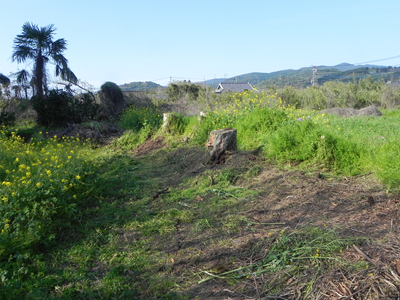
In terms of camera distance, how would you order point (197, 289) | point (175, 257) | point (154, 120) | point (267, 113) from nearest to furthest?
1. point (197, 289)
2. point (175, 257)
3. point (267, 113)
4. point (154, 120)

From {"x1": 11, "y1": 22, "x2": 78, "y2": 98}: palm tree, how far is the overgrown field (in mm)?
8922

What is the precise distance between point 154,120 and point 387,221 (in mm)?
8812

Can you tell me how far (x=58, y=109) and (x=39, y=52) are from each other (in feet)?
9.47

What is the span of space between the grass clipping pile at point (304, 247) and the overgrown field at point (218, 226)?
1 cm

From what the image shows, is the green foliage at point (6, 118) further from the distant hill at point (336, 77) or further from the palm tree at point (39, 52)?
the distant hill at point (336, 77)

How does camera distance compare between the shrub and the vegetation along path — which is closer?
the vegetation along path

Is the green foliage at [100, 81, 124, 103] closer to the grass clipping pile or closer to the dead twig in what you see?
the dead twig

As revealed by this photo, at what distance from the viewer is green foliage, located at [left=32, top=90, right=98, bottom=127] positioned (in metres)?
13.6

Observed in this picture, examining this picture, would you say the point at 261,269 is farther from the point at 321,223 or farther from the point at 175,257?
the point at 321,223

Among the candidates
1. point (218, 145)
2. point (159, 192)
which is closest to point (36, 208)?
point (159, 192)

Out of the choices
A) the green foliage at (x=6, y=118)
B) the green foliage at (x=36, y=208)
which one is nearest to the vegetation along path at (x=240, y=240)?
the green foliage at (x=36, y=208)

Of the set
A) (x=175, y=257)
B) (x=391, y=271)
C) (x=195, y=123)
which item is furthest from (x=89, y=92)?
(x=391, y=271)

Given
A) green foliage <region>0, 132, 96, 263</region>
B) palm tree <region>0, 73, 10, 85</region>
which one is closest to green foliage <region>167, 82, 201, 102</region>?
palm tree <region>0, 73, 10, 85</region>

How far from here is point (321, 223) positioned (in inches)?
144
